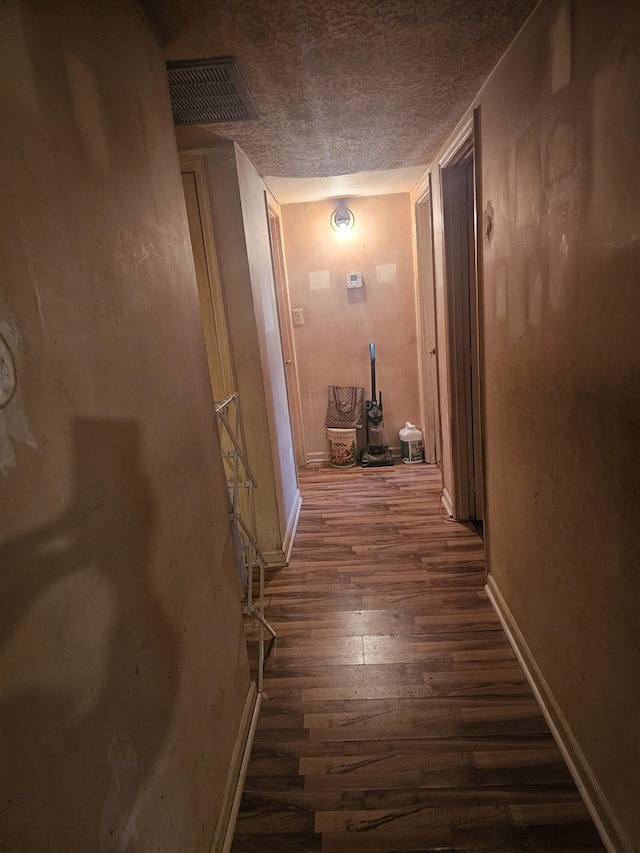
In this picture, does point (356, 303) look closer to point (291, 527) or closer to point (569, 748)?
point (291, 527)

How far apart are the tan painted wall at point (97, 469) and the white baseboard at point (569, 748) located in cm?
108

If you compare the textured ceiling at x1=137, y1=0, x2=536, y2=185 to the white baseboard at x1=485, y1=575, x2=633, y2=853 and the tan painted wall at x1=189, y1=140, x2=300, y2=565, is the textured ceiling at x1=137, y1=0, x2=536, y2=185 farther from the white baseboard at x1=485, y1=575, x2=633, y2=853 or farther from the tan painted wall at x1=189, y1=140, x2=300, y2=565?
the white baseboard at x1=485, y1=575, x2=633, y2=853

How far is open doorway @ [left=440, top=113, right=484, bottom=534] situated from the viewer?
253 centimetres

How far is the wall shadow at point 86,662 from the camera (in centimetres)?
57

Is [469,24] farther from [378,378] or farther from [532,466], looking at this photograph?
[378,378]

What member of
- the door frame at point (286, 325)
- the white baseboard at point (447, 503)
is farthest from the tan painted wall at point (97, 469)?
the door frame at point (286, 325)

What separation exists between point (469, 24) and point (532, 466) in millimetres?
1406

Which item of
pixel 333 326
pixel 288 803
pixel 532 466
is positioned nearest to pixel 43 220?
pixel 532 466

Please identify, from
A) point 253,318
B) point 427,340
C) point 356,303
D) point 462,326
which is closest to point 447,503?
point 462,326

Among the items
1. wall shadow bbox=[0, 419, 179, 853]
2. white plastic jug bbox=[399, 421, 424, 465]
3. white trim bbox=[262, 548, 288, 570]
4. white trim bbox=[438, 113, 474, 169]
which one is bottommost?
white trim bbox=[262, 548, 288, 570]

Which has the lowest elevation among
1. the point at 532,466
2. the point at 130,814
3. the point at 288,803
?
the point at 288,803

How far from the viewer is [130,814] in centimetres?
80

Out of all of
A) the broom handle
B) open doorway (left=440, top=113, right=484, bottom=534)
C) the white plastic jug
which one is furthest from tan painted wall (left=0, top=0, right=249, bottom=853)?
the white plastic jug

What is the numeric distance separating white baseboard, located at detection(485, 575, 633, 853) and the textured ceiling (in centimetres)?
217
